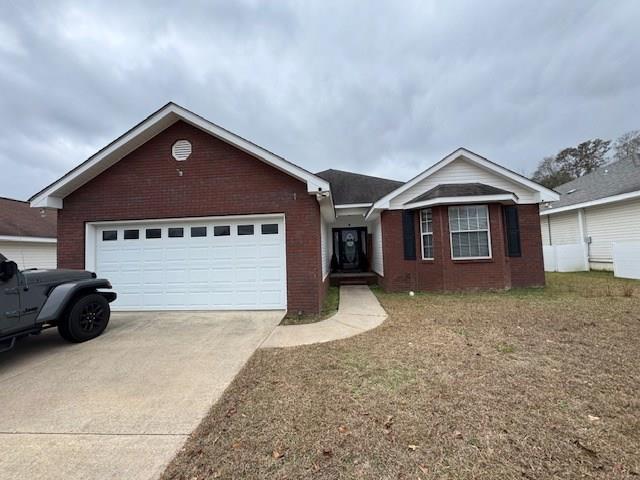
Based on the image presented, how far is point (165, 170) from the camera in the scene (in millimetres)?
7660

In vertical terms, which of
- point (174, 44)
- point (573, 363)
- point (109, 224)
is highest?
point (174, 44)

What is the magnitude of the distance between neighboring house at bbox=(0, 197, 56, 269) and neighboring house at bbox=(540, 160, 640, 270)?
25.0m

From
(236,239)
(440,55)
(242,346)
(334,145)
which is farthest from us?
(334,145)

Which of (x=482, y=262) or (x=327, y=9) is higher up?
(x=327, y=9)

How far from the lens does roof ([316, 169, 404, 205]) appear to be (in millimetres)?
15354

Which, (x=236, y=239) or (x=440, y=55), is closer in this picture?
(x=236, y=239)

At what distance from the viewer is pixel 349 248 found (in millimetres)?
16344

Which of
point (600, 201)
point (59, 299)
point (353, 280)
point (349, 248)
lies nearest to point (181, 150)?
point (59, 299)

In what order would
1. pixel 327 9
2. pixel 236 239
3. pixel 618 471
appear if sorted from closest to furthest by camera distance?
pixel 618 471
pixel 236 239
pixel 327 9

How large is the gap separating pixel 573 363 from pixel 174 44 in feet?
41.7

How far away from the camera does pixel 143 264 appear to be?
780 centimetres

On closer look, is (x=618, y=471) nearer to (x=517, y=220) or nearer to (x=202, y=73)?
(x=517, y=220)

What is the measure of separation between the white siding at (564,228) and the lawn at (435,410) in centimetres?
1303

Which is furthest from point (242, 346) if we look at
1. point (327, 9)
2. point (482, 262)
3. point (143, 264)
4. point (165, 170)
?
point (327, 9)
